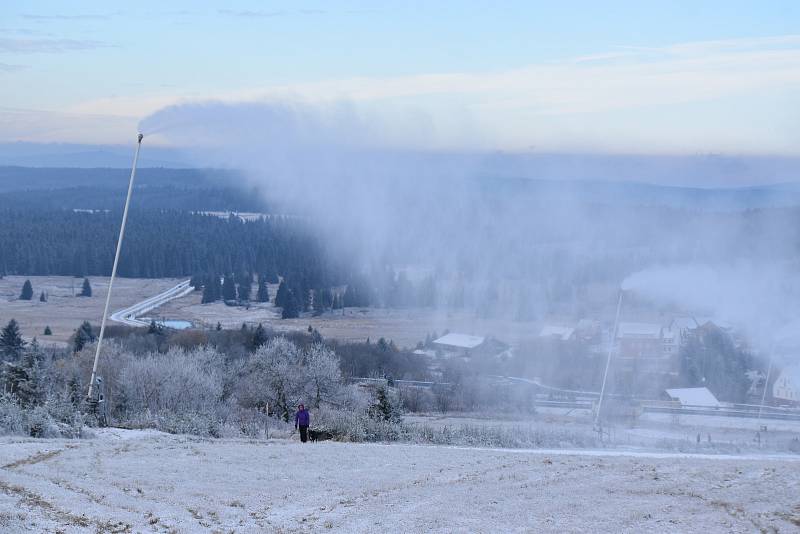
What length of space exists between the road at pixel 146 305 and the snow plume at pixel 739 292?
96.1 ft

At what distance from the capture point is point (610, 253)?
2019 inches

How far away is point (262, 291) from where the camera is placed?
7100 cm

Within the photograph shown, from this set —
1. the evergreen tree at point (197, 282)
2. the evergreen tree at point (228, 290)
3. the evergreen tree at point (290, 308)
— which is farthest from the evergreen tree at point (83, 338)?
the evergreen tree at point (197, 282)

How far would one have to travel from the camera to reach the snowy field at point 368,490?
11.4m

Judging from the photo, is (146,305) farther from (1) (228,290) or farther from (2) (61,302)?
(1) (228,290)

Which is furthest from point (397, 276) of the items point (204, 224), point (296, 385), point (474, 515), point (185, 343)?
point (204, 224)

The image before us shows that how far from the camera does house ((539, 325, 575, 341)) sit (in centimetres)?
4097

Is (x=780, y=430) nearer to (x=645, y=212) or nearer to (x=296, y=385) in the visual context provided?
(x=296, y=385)

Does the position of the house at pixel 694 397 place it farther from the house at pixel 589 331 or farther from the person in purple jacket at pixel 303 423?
the person in purple jacket at pixel 303 423

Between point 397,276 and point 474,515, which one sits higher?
point 397,276

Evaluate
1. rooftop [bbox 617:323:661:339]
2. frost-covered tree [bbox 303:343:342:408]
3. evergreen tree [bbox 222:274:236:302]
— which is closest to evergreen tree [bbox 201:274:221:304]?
evergreen tree [bbox 222:274:236:302]

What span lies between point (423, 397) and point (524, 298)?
1606cm

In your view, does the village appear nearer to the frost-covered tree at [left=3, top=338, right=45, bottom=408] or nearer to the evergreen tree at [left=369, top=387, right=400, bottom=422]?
the evergreen tree at [left=369, top=387, right=400, bottom=422]

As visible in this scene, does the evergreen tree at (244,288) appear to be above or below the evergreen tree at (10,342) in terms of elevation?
above
